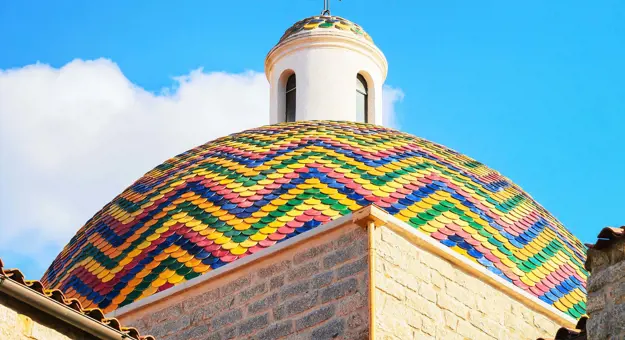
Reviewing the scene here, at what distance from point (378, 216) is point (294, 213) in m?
2.26

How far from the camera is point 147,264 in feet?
36.2

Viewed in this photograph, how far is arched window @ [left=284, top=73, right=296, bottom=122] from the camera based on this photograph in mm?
15048

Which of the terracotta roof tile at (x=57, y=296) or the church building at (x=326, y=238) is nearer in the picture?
the terracotta roof tile at (x=57, y=296)

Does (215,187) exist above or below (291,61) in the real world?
below

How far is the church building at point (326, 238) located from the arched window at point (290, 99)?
19 millimetres

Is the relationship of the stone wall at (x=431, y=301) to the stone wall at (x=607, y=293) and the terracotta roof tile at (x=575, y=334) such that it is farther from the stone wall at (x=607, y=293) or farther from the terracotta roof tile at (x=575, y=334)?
the stone wall at (x=607, y=293)

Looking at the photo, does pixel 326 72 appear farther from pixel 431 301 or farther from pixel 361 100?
pixel 431 301

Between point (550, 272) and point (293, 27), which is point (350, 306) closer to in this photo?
point (550, 272)

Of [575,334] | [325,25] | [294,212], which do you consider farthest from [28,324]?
[325,25]

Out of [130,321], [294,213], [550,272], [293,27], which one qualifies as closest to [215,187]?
[294,213]

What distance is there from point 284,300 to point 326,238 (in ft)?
1.63

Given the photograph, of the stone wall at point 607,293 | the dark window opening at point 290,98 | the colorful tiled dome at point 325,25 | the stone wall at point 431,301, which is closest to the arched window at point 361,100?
the colorful tiled dome at point 325,25

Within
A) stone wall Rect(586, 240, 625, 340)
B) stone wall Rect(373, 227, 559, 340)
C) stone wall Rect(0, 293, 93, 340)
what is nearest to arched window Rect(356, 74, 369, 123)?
stone wall Rect(373, 227, 559, 340)

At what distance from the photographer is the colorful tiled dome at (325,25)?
50.3ft
